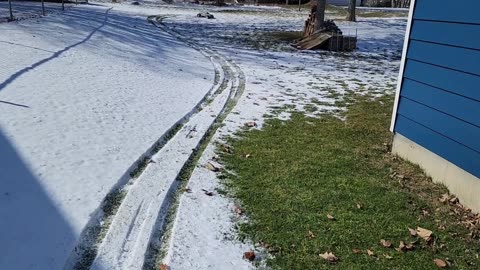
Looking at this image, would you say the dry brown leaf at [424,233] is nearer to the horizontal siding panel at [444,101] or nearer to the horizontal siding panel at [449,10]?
the horizontal siding panel at [444,101]

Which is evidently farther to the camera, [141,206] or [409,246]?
[141,206]

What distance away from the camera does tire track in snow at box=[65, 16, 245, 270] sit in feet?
9.29

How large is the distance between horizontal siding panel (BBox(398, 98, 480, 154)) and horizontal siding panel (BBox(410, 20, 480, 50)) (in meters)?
0.68

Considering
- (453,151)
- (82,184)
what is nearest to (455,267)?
(453,151)

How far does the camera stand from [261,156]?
473cm

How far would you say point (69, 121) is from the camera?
512 cm

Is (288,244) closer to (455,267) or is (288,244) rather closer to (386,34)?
(455,267)

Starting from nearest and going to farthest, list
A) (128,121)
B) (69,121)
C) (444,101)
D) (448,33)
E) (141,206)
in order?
(141,206) < (448,33) < (444,101) < (69,121) < (128,121)

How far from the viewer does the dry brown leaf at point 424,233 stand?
3287 millimetres

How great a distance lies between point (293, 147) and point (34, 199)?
2.86m

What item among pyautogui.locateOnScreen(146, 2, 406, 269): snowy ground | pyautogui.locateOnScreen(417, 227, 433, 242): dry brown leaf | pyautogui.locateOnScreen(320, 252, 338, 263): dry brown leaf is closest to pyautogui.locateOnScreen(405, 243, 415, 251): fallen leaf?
pyautogui.locateOnScreen(417, 227, 433, 242): dry brown leaf

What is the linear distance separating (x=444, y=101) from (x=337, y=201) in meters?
1.47

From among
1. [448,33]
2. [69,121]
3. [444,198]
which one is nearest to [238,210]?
[444,198]

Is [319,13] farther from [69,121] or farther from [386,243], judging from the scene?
[386,243]
